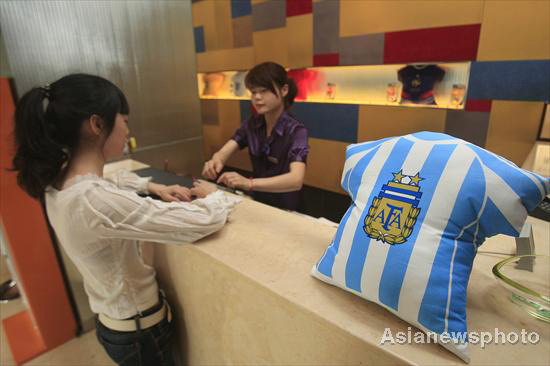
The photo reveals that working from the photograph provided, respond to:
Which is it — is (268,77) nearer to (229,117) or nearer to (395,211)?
(395,211)

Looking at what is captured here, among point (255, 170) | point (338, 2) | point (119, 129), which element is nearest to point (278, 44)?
point (338, 2)

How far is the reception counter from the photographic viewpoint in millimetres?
618

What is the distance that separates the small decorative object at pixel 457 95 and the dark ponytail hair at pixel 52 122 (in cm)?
286

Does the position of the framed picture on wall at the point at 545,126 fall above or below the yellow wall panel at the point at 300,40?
below

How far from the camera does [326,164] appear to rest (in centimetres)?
364

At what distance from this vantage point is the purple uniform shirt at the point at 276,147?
1699mm

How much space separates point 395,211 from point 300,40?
11.1ft

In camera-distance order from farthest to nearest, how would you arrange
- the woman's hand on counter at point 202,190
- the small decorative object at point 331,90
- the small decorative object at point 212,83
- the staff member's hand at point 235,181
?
1. the small decorative object at point 212,83
2. the small decorative object at point 331,90
3. the staff member's hand at point 235,181
4. the woman's hand on counter at point 202,190

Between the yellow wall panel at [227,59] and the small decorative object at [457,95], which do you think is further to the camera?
the yellow wall panel at [227,59]

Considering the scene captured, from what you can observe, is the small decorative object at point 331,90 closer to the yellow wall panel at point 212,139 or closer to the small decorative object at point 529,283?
the yellow wall panel at point 212,139

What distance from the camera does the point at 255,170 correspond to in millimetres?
1944

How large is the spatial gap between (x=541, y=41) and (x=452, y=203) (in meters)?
2.50

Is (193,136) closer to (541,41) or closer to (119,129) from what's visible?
(119,129)

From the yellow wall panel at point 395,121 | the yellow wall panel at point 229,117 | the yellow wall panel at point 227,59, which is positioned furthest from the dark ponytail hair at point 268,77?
the yellow wall panel at point 229,117
